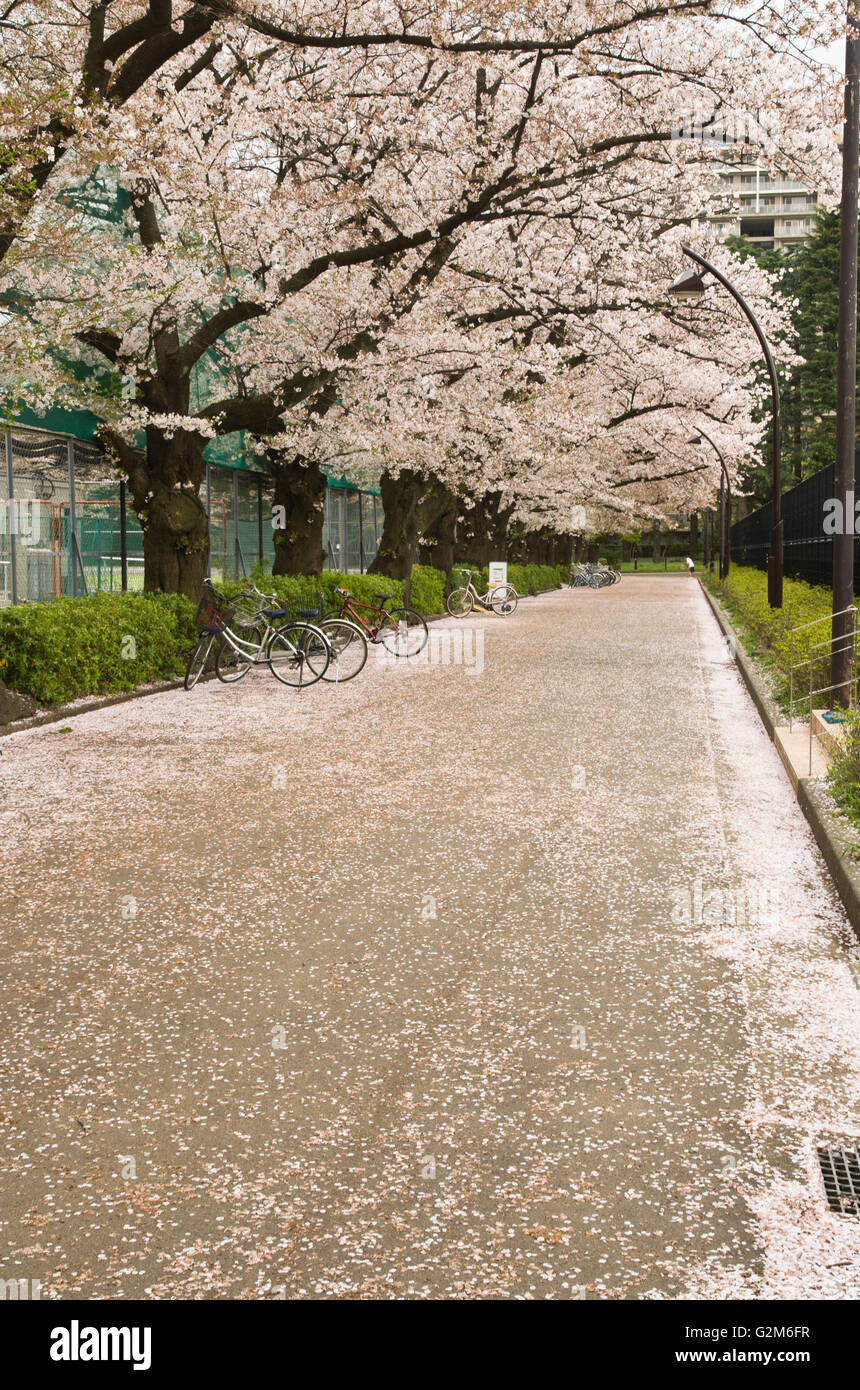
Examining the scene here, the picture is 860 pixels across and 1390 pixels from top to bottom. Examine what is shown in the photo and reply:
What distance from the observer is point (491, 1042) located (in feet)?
14.1

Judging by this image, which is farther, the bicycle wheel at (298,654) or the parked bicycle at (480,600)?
the parked bicycle at (480,600)

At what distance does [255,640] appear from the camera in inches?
658

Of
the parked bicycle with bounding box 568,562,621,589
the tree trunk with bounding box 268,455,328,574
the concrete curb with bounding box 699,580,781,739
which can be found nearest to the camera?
the concrete curb with bounding box 699,580,781,739

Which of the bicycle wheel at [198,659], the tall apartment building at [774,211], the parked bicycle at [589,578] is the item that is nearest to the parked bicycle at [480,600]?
the bicycle wheel at [198,659]

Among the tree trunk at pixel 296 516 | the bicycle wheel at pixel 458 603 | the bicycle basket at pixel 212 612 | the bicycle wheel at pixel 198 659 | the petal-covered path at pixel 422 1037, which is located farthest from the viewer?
the bicycle wheel at pixel 458 603

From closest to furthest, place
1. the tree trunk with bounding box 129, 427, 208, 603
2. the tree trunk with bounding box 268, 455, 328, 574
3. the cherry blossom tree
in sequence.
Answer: the cherry blossom tree → the tree trunk with bounding box 129, 427, 208, 603 → the tree trunk with bounding box 268, 455, 328, 574

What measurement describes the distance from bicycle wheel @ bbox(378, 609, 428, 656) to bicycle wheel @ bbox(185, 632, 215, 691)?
4.38 metres

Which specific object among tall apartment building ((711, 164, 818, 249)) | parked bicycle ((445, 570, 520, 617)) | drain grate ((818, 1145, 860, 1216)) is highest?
tall apartment building ((711, 164, 818, 249))

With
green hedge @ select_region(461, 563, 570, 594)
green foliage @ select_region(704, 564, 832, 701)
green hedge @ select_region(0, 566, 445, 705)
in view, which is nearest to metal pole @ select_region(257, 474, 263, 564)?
green hedge @ select_region(461, 563, 570, 594)

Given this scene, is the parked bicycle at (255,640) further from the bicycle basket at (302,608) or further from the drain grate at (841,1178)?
the drain grate at (841,1178)

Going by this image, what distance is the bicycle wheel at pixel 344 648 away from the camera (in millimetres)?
16609

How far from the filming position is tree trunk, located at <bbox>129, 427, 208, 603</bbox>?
18.0 meters

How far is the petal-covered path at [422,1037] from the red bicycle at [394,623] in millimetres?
9236

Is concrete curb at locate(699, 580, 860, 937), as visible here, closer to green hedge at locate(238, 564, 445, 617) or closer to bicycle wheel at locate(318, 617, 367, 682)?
bicycle wheel at locate(318, 617, 367, 682)
